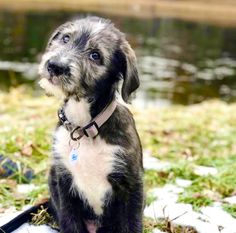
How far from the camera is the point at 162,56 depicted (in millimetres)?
27859

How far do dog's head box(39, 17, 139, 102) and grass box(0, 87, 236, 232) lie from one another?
151 centimetres

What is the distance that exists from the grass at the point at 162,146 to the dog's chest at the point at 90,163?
95 centimetres

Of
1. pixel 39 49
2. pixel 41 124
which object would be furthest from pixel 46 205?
pixel 39 49

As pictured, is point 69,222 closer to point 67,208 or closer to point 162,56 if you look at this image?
point 67,208

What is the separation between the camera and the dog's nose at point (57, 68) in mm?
3565

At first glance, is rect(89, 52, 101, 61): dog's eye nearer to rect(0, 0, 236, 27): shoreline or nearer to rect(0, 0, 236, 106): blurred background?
rect(0, 0, 236, 106): blurred background

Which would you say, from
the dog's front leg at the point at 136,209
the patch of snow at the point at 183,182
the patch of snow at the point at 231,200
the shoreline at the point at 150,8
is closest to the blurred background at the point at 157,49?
the shoreline at the point at 150,8

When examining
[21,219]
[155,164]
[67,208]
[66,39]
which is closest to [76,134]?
[67,208]

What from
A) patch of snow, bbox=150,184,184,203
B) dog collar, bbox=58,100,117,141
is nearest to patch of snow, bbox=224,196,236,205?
patch of snow, bbox=150,184,184,203

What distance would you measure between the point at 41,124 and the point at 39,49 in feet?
61.1

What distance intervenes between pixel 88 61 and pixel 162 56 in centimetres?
2434

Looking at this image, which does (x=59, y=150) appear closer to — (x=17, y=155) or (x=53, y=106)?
(x=17, y=155)

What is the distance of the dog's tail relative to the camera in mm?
4410

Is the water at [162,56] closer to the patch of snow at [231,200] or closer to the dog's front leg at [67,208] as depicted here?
the patch of snow at [231,200]
